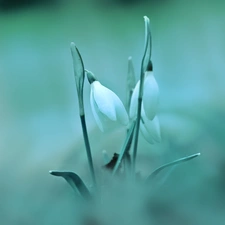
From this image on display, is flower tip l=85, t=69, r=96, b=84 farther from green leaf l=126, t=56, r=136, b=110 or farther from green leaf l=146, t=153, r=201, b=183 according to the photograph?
green leaf l=146, t=153, r=201, b=183

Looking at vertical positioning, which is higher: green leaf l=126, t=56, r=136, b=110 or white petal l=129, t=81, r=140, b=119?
green leaf l=126, t=56, r=136, b=110

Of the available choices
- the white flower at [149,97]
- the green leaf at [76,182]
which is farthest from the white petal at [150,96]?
the green leaf at [76,182]

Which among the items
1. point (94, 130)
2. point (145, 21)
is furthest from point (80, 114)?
point (145, 21)

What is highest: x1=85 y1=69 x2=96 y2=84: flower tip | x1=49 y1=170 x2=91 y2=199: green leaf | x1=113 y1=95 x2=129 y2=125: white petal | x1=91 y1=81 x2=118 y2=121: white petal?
x1=85 y1=69 x2=96 y2=84: flower tip

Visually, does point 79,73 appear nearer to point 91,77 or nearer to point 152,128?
point 91,77

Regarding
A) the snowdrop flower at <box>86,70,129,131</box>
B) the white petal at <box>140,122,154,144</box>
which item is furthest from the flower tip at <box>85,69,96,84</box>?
the white petal at <box>140,122,154,144</box>
